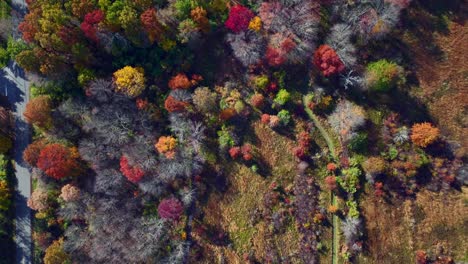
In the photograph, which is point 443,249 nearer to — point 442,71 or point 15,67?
point 442,71

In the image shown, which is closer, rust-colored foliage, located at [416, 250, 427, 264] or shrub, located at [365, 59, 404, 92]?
shrub, located at [365, 59, 404, 92]

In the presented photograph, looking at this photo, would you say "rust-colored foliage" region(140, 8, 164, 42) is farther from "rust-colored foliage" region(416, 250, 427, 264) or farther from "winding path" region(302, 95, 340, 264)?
"rust-colored foliage" region(416, 250, 427, 264)

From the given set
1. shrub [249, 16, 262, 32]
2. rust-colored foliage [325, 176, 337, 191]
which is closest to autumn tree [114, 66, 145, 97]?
shrub [249, 16, 262, 32]

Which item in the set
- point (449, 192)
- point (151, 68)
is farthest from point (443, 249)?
point (151, 68)

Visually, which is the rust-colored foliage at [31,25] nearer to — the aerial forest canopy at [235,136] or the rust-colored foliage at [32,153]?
the aerial forest canopy at [235,136]

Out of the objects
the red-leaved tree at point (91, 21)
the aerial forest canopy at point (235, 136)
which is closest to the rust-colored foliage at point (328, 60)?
the aerial forest canopy at point (235, 136)
